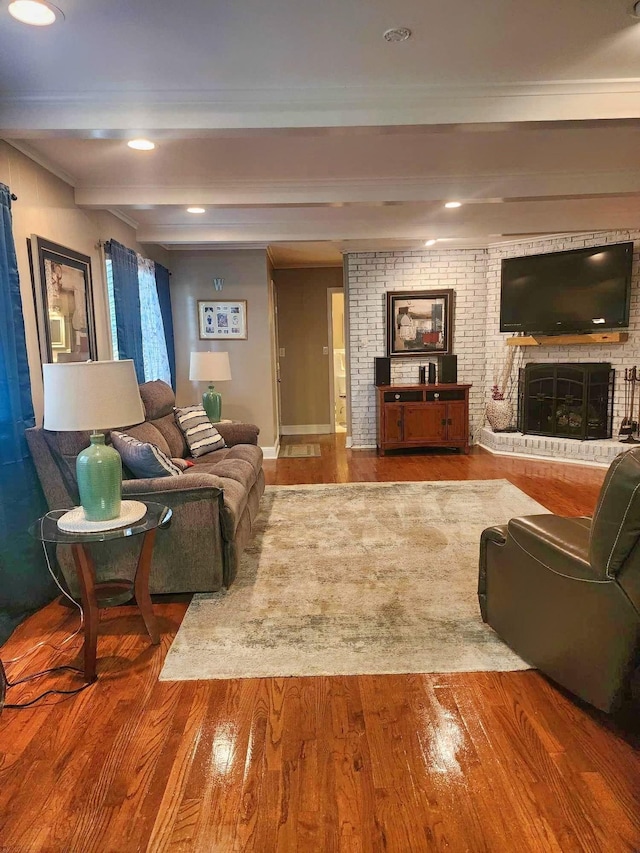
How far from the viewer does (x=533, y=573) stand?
2.15m

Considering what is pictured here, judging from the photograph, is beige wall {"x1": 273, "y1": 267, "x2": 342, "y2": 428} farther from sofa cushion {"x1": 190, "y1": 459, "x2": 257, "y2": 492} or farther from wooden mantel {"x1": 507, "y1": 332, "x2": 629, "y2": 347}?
sofa cushion {"x1": 190, "y1": 459, "x2": 257, "y2": 492}

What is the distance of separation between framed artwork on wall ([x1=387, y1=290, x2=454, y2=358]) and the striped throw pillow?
2946 mm

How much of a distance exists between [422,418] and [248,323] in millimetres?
2294

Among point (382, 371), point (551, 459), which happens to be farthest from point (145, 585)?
point (551, 459)

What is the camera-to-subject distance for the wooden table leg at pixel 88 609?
7.27 feet

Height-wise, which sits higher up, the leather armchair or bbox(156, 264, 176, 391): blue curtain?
bbox(156, 264, 176, 391): blue curtain

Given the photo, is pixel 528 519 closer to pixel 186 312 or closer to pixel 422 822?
pixel 422 822

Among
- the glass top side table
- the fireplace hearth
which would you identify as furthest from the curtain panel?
the fireplace hearth

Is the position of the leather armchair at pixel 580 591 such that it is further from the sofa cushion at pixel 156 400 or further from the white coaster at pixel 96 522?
the sofa cushion at pixel 156 400

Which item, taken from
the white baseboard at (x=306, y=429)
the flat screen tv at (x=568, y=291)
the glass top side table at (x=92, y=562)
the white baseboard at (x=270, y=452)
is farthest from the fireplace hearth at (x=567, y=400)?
the glass top side table at (x=92, y=562)

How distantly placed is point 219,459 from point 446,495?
6.33ft

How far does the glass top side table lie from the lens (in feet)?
7.22

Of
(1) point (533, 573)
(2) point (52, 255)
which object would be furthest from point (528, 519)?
(2) point (52, 255)

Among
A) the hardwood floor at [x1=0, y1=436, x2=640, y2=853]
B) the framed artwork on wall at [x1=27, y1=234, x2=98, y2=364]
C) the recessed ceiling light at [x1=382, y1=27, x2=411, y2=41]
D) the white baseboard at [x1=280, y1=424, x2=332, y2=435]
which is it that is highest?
the recessed ceiling light at [x1=382, y1=27, x2=411, y2=41]
